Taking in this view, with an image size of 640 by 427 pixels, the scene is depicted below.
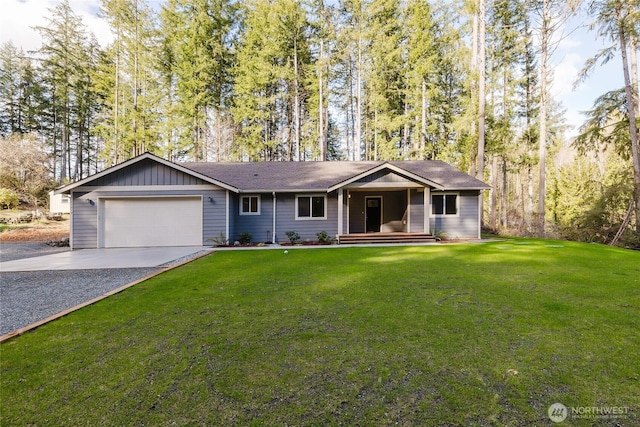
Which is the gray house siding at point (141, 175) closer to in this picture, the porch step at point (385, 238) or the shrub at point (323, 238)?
the shrub at point (323, 238)

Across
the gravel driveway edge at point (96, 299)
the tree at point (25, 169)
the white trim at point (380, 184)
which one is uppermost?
the tree at point (25, 169)

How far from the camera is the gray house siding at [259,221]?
41.3ft

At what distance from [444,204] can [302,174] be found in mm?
7007

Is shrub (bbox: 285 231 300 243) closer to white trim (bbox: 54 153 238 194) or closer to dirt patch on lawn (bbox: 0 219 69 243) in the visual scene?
white trim (bbox: 54 153 238 194)

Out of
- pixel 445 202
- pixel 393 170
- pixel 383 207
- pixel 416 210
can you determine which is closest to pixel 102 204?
pixel 393 170

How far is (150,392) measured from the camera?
7.47 ft

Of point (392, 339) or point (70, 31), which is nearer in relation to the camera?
point (392, 339)

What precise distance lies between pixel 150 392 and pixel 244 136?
64.3 ft

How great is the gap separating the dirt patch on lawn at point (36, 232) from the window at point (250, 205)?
9.89m

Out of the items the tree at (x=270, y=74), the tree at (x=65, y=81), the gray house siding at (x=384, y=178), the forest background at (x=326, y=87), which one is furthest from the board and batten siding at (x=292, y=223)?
the tree at (x=65, y=81)

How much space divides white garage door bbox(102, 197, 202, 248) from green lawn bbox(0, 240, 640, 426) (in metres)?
6.89

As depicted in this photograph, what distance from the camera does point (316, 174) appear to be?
14328 millimetres

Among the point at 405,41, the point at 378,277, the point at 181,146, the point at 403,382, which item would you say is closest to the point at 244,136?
the point at 181,146

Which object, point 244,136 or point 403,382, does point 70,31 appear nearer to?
point 244,136
